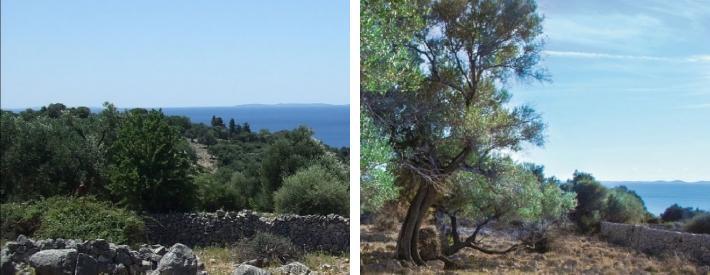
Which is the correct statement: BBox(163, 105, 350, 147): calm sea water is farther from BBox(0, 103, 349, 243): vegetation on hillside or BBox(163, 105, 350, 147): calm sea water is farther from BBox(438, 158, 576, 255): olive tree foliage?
BBox(438, 158, 576, 255): olive tree foliage

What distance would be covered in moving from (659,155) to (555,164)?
961 millimetres

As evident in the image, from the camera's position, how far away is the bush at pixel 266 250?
10070 millimetres

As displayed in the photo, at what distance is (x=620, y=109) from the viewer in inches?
323

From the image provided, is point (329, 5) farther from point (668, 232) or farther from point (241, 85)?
point (668, 232)

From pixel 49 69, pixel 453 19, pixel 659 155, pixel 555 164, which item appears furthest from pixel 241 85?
pixel 659 155

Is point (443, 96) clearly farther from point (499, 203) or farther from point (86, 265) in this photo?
point (86, 265)

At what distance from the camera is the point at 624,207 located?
26.6 ft

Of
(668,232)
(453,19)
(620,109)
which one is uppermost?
(453,19)

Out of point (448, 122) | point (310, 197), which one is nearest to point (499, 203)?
point (448, 122)

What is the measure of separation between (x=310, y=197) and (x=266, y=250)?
6.39 feet

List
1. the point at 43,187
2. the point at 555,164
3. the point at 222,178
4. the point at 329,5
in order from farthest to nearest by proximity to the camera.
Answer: the point at 329,5 → the point at 222,178 → the point at 43,187 → the point at 555,164

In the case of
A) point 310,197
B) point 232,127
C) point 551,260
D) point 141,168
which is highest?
point 232,127

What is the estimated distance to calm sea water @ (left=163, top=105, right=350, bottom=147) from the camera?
12.2m

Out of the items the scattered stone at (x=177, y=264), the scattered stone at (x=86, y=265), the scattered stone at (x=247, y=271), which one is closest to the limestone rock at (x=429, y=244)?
the scattered stone at (x=247, y=271)
